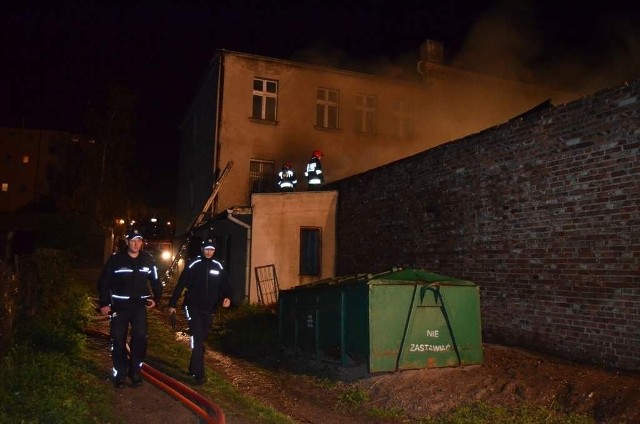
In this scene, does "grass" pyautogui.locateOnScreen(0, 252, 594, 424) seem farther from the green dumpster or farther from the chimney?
the chimney

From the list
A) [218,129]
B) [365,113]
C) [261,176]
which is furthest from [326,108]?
[218,129]

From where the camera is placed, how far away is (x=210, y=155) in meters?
19.3

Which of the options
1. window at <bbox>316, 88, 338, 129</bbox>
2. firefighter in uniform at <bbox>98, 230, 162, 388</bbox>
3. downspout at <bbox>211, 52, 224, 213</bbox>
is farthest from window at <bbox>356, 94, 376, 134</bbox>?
firefighter in uniform at <bbox>98, 230, 162, 388</bbox>

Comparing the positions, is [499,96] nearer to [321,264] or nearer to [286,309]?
[321,264]

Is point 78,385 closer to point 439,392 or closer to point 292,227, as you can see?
point 439,392

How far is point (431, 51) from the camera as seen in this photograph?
2245 centimetres

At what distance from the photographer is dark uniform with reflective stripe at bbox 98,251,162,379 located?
5.85m

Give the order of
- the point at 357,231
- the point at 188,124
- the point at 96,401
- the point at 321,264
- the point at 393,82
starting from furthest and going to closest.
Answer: the point at 188,124, the point at 393,82, the point at 321,264, the point at 357,231, the point at 96,401

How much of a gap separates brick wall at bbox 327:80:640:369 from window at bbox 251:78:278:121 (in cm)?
942

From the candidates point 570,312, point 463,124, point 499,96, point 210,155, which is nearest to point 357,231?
point 570,312

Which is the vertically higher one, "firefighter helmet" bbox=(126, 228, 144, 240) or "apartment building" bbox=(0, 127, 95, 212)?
"apartment building" bbox=(0, 127, 95, 212)

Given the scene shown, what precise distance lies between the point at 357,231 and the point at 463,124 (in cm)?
1073

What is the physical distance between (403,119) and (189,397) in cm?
1747

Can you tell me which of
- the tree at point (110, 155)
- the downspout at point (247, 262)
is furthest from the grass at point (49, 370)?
the tree at point (110, 155)
